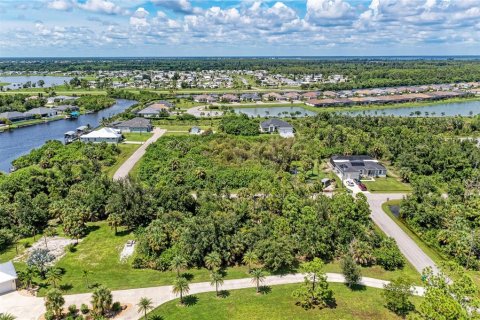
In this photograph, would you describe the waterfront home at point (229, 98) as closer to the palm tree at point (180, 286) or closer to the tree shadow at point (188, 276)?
the tree shadow at point (188, 276)

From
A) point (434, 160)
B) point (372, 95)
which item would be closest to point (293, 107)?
point (372, 95)

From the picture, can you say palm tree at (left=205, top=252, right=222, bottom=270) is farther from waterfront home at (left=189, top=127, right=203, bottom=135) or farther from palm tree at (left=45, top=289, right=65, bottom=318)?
waterfront home at (left=189, top=127, right=203, bottom=135)

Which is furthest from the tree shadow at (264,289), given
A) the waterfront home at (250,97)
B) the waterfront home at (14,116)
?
the waterfront home at (250,97)

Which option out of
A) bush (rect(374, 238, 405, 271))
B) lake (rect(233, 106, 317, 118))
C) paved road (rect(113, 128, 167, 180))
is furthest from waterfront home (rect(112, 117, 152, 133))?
bush (rect(374, 238, 405, 271))

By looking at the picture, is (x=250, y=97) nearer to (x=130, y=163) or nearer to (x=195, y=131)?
(x=195, y=131)

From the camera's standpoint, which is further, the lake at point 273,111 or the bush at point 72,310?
the lake at point 273,111

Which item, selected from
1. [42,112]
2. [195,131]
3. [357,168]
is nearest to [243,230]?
[357,168]
